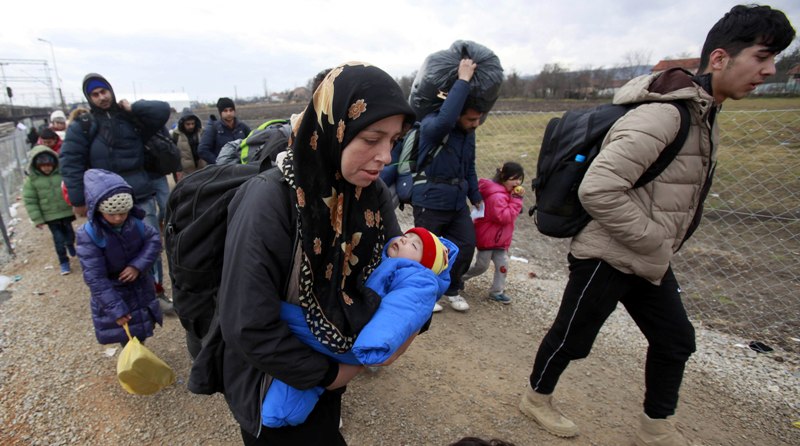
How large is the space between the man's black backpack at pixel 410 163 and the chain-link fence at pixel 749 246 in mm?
2749

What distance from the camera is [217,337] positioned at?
136 cm

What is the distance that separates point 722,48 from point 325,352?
7.53 ft

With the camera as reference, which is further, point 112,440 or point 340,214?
point 112,440

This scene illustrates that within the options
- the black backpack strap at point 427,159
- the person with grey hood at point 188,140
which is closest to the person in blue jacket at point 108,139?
the person with grey hood at point 188,140

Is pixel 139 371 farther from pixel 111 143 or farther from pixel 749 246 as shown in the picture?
pixel 749 246

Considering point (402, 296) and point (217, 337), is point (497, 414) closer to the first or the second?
point (402, 296)

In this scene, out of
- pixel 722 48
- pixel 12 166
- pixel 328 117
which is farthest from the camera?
pixel 12 166

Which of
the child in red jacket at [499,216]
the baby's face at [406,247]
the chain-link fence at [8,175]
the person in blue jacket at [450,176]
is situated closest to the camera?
the baby's face at [406,247]

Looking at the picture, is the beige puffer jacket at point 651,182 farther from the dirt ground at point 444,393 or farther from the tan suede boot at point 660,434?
the dirt ground at point 444,393

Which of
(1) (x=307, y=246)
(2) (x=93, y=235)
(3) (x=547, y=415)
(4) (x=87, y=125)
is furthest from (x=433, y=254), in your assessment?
(4) (x=87, y=125)

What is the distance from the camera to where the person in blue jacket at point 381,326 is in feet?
→ 4.09

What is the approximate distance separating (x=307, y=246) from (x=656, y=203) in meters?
1.77

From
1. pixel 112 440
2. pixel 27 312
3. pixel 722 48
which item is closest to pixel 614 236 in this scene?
pixel 722 48

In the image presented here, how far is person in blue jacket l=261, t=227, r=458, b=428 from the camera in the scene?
125cm
